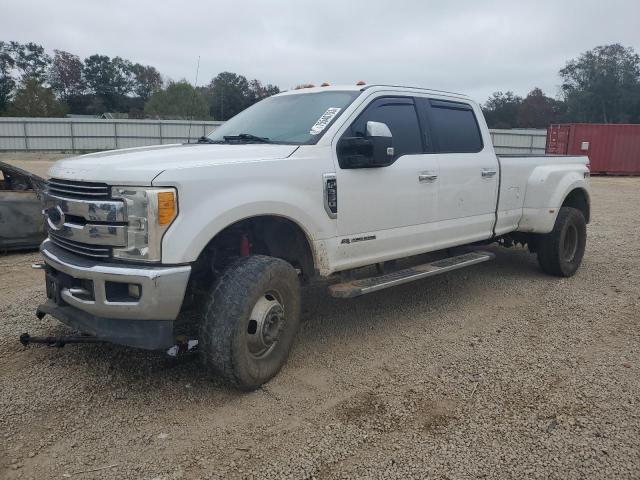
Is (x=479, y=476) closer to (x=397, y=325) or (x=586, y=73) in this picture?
(x=397, y=325)

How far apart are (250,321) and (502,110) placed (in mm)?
72927

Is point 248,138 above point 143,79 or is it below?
below

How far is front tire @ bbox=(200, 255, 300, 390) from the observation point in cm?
336

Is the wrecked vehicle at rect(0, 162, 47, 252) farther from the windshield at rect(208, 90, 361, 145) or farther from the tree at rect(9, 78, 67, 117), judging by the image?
the tree at rect(9, 78, 67, 117)

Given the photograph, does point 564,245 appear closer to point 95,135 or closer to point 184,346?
point 184,346

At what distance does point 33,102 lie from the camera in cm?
4759

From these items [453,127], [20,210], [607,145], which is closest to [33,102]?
[607,145]

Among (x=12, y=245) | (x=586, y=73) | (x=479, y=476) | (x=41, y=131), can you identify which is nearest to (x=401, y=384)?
(x=479, y=476)

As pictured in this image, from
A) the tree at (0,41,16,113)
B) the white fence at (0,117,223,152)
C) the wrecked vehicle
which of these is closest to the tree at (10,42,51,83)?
the tree at (0,41,16,113)

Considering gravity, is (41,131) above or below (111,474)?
above

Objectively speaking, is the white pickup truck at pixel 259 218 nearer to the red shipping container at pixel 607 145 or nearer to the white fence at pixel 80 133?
the red shipping container at pixel 607 145

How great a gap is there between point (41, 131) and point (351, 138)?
3457 cm

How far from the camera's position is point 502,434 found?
313cm

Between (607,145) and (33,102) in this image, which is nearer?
(607,145)
